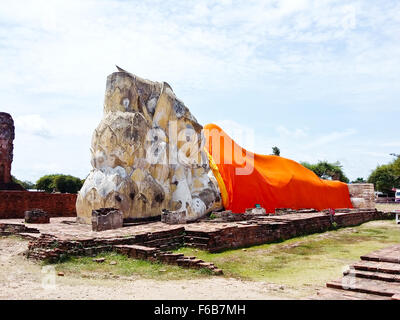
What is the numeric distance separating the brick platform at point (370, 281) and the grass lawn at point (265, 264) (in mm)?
492

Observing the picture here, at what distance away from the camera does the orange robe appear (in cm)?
1711

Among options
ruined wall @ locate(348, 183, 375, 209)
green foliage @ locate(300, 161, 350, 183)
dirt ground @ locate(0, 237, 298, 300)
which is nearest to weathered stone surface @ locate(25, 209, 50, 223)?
dirt ground @ locate(0, 237, 298, 300)

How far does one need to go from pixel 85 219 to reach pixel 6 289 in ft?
27.3

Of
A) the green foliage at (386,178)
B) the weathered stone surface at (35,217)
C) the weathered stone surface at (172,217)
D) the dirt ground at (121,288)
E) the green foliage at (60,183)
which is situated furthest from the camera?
the green foliage at (386,178)

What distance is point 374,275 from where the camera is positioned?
15.7ft

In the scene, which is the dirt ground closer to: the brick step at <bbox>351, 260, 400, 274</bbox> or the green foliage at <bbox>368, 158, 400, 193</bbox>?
the brick step at <bbox>351, 260, 400, 274</bbox>

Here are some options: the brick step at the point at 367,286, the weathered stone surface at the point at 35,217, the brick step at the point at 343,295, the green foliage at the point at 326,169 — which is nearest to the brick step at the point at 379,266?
the brick step at the point at 367,286

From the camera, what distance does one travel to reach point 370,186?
24.5 m

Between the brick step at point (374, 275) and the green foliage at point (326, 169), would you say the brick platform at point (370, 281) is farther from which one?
the green foliage at point (326, 169)

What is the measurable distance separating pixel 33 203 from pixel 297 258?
1215 cm

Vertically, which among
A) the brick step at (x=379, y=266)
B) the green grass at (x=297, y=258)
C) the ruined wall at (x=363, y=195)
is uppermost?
the ruined wall at (x=363, y=195)

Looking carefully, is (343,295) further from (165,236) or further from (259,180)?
(259,180)

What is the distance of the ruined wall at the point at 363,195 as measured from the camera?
24.2 meters
